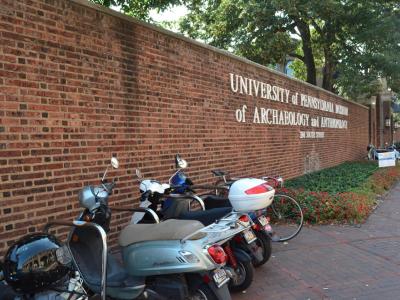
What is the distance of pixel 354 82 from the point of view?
56.1 ft

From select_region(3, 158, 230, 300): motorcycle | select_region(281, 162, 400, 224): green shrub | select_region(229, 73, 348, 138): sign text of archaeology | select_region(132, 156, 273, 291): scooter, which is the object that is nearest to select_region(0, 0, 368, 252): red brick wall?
select_region(229, 73, 348, 138): sign text of archaeology

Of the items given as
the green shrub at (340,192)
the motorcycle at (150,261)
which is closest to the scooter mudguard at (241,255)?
the motorcycle at (150,261)

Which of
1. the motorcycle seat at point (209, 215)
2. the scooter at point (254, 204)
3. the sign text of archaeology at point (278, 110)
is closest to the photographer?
the scooter at point (254, 204)

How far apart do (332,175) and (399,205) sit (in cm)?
359

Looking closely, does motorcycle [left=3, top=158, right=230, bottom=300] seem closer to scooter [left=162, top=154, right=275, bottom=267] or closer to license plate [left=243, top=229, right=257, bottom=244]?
scooter [left=162, top=154, right=275, bottom=267]

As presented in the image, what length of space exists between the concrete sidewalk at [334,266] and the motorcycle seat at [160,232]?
139 cm

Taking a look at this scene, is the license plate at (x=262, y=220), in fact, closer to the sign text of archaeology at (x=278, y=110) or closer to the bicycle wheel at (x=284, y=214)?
the bicycle wheel at (x=284, y=214)

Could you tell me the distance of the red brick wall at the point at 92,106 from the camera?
4.89 m

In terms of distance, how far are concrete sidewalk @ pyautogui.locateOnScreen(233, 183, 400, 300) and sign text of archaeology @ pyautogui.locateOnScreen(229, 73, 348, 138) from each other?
3404mm

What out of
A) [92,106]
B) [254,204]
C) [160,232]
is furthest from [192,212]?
[92,106]

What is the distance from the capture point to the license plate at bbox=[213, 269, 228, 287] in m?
3.87

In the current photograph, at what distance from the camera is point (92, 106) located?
5914 mm

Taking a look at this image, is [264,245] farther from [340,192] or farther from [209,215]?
[340,192]

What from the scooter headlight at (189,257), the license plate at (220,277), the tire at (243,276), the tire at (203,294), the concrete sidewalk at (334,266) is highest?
the scooter headlight at (189,257)
